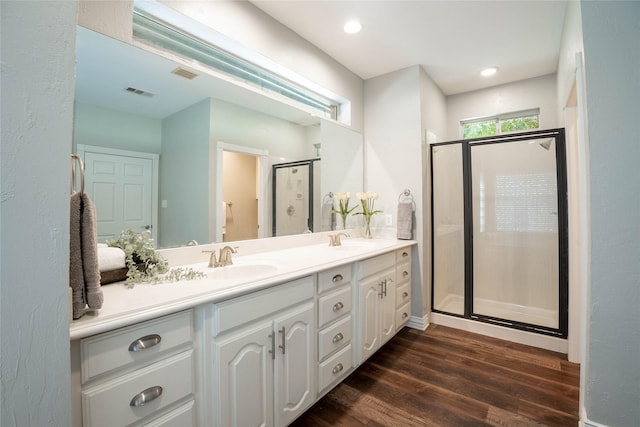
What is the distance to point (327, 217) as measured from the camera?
8.96ft

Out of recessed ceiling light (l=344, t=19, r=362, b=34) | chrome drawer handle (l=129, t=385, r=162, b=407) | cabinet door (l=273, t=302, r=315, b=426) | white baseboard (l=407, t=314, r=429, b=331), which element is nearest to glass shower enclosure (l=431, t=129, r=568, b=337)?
white baseboard (l=407, t=314, r=429, b=331)

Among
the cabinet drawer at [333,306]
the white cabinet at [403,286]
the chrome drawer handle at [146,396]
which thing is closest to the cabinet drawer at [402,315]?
the white cabinet at [403,286]

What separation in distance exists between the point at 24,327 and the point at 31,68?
565 mm

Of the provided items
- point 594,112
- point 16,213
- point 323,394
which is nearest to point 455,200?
point 594,112

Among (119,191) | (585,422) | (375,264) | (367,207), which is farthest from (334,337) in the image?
(367,207)

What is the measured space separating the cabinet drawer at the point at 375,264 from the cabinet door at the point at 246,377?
82 cm

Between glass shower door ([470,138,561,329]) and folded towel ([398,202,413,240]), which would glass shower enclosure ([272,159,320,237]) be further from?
glass shower door ([470,138,561,329])

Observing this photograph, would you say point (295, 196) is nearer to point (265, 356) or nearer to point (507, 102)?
point (265, 356)

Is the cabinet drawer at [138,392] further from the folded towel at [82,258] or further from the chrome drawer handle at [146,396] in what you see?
the folded towel at [82,258]

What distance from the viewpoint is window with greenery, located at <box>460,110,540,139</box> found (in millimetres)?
3295

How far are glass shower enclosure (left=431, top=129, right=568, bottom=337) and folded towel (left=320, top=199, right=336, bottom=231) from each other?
107 centimetres

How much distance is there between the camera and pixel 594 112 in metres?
1.39

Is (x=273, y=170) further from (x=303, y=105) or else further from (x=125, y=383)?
(x=125, y=383)

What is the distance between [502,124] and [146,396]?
162 inches
